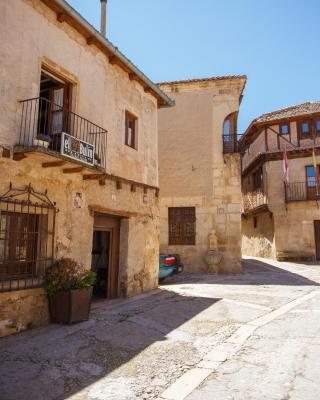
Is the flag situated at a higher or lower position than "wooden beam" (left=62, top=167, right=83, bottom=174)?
higher

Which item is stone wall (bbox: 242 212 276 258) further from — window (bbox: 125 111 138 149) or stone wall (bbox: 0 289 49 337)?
stone wall (bbox: 0 289 49 337)

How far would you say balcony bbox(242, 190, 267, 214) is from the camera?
2297 cm

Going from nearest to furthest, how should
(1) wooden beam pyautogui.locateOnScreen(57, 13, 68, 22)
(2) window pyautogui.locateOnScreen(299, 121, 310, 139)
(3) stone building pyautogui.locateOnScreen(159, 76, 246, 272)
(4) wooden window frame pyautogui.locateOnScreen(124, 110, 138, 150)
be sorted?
(1) wooden beam pyautogui.locateOnScreen(57, 13, 68, 22)
(4) wooden window frame pyautogui.locateOnScreen(124, 110, 138, 150)
(3) stone building pyautogui.locateOnScreen(159, 76, 246, 272)
(2) window pyautogui.locateOnScreen(299, 121, 310, 139)

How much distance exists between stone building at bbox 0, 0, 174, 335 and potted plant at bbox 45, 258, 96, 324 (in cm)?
19

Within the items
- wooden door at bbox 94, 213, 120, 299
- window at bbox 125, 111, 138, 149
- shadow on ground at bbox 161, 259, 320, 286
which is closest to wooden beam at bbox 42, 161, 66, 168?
wooden door at bbox 94, 213, 120, 299

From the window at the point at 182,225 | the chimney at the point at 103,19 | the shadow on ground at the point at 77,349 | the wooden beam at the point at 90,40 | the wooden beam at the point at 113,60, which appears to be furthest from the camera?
the window at the point at 182,225

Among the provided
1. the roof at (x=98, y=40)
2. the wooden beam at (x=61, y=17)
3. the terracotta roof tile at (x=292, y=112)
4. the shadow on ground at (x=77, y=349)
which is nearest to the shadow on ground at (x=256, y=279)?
the shadow on ground at (x=77, y=349)

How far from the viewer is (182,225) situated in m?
16.3

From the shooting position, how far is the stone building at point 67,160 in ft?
20.1

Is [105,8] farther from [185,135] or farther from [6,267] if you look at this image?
[6,267]

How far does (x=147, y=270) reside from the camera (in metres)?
10.4

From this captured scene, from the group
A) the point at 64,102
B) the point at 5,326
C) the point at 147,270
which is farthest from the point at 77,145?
the point at 147,270

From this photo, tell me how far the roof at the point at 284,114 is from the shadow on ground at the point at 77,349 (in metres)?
16.9

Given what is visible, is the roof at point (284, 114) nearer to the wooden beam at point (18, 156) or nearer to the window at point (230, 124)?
the window at point (230, 124)
